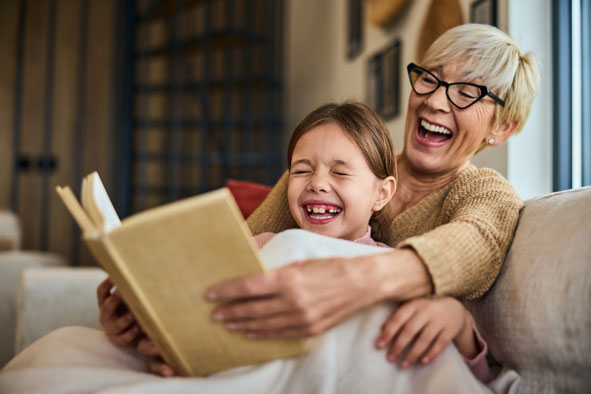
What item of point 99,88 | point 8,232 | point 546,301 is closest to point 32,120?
point 99,88

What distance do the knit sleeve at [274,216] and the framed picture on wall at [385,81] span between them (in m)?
1.16

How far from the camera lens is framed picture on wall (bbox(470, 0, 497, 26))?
1665 millimetres

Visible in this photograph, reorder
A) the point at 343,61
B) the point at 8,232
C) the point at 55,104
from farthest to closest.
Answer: the point at 55,104
the point at 343,61
the point at 8,232

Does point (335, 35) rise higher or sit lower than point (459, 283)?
higher

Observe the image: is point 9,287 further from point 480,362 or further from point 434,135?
point 480,362

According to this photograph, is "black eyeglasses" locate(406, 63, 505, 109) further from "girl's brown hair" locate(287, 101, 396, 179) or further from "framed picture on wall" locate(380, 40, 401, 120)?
"framed picture on wall" locate(380, 40, 401, 120)

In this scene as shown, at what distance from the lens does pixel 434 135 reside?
49.5 inches

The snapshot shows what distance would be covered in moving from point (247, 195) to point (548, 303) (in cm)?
102

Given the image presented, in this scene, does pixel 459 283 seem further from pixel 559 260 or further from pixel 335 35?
pixel 335 35

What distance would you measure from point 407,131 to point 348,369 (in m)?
0.73

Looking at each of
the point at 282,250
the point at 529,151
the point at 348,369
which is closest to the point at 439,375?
the point at 348,369

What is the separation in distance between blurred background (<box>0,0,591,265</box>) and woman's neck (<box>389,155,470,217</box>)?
1.04 metres

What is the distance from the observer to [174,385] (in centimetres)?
69

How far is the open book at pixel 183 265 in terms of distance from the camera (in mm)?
592
